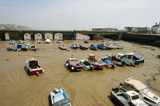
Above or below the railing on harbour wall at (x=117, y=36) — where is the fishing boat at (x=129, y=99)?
below

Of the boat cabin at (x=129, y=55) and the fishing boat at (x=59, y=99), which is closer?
the fishing boat at (x=59, y=99)

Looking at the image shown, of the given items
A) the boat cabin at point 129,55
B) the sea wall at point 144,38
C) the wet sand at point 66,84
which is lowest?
the wet sand at point 66,84

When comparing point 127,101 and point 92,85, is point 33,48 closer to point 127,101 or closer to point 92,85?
point 92,85

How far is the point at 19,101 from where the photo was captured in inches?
384

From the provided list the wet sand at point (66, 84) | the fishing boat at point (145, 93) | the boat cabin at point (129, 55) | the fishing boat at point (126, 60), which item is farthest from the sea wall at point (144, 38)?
the fishing boat at point (145, 93)

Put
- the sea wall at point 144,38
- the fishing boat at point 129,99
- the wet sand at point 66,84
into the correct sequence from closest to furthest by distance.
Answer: the fishing boat at point 129,99 < the wet sand at point 66,84 < the sea wall at point 144,38

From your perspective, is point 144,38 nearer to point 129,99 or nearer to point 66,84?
point 129,99

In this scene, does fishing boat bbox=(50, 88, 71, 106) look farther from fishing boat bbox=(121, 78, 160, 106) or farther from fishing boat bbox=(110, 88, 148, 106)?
fishing boat bbox=(121, 78, 160, 106)

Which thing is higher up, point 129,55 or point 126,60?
point 129,55

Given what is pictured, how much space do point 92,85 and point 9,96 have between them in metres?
9.25

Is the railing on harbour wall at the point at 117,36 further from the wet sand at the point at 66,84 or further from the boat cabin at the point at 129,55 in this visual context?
the wet sand at the point at 66,84

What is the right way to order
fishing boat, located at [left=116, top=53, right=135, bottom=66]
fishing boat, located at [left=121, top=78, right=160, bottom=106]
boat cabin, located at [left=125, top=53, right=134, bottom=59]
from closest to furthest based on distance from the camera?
fishing boat, located at [left=121, top=78, right=160, bottom=106] → fishing boat, located at [left=116, top=53, right=135, bottom=66] → boat cabin, located at [left=125, top=53, right=134, bottom=59]

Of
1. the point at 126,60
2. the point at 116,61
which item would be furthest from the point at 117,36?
the point at 116,61

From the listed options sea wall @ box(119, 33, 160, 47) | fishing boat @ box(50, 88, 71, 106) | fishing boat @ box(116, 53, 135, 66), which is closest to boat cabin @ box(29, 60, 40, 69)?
fishing boat @ box(50, 88, 71, 106)
